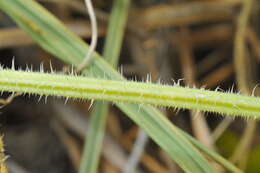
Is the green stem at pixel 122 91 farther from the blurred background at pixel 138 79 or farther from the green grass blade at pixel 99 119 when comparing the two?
the blurred background at pixel 138 79

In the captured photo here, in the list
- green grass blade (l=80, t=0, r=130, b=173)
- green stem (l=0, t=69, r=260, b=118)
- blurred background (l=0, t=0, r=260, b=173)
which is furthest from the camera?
blurred background (l=0, t=0, r=260, b=173)

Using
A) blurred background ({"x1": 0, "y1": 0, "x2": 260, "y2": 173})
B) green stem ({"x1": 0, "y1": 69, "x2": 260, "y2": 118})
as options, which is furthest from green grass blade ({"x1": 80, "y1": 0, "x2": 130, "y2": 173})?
green stem ({"x1": 0, "y1": 69, "x2": 260, "y2": 118})

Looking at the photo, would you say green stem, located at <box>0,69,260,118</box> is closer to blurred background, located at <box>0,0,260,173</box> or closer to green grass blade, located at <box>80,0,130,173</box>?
→ green grass blade, located at <box>80,0,130,173</box>

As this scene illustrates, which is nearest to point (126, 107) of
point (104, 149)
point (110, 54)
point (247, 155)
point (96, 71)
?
point (96, 71)

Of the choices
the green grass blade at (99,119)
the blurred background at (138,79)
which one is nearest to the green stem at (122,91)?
the green grass blade at (99,119)

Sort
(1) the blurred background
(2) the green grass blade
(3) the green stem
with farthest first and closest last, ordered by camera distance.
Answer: (1) the blurred background, (2) the green grass blade, (3) the green stem

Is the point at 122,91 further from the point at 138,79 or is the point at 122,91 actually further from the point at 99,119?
the point at 138,79

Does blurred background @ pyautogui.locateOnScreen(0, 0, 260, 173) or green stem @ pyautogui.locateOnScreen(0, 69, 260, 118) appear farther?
blurred background @ pyautogui.locateOnScreen(0, 0, 260, 173)
